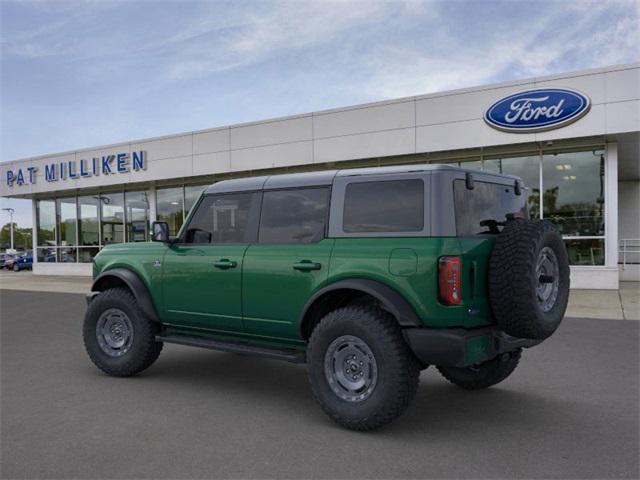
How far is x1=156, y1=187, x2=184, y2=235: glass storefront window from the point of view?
21.5m

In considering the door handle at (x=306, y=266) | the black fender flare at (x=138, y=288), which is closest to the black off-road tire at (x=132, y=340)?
the black fender flare at (x=138, y=288)

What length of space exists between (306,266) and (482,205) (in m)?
1.52

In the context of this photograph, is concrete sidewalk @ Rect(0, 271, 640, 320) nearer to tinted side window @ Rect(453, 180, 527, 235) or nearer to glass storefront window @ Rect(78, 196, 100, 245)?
tinted side window @ Rect(453, 180, 527, 235)

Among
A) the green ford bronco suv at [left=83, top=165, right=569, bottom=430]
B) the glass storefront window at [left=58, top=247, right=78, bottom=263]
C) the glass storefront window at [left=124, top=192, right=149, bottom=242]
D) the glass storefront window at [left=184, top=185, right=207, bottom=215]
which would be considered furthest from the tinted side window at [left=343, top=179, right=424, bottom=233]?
the glass storefront window at [left=58, top=247, right=78, bottom=263]

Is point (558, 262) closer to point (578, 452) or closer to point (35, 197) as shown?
point (578, 452)

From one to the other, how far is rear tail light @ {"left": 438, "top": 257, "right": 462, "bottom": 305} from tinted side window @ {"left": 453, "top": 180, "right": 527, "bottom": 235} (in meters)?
0.33

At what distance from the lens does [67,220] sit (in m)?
25.3

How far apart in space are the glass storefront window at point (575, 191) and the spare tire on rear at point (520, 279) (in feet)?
36.1

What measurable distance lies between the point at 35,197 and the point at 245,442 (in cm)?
2593

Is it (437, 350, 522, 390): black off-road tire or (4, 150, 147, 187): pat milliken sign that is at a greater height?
(4, 150, 147, 187): pat milliken sign

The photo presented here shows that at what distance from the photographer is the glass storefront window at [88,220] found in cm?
2417

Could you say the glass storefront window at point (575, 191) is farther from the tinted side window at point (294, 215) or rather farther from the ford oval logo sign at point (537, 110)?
the tinted side window at point (294, 215)

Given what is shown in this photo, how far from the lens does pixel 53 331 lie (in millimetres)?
9125

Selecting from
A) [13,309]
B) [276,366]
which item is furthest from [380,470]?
[13,309]
